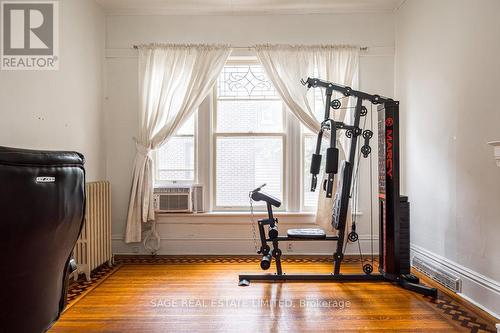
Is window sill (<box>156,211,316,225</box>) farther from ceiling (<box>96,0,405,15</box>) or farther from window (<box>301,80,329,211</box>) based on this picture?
ceiling (<box>96,0,405,15</box>)

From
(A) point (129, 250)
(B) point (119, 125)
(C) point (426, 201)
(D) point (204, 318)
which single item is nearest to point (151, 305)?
(D) point (204, 318)

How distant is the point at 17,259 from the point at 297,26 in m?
4.07

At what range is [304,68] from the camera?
408 cm

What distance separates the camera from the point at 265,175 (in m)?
4.23

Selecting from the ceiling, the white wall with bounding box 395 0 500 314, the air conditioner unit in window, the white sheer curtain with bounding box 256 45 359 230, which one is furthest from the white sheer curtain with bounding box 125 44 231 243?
the white wall with bounding box 395 0 500 314

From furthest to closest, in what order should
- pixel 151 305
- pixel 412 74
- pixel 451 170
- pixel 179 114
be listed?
pixel 179 114
pixel 412 74
pixel 451 170
pixel 151 305

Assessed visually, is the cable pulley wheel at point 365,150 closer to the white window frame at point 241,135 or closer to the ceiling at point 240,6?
the white window frame at point 241,135

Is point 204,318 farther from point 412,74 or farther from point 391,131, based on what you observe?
→ point 412,74

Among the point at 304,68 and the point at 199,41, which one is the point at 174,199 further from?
the point at 304,68

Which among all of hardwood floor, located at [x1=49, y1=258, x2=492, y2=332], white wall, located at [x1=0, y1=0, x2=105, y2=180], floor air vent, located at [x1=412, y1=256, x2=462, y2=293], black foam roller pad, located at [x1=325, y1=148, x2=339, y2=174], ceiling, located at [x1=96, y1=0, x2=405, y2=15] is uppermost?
ceiling, located at [x1=96, y1=0, x2=405, y2=15]

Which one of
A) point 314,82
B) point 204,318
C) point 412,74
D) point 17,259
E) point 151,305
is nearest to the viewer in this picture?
point 17,259

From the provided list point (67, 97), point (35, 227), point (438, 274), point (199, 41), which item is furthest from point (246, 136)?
point (35, 227)

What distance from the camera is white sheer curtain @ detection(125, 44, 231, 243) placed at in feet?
13.3

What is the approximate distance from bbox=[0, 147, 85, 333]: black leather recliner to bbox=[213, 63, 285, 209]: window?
327 centimetres
